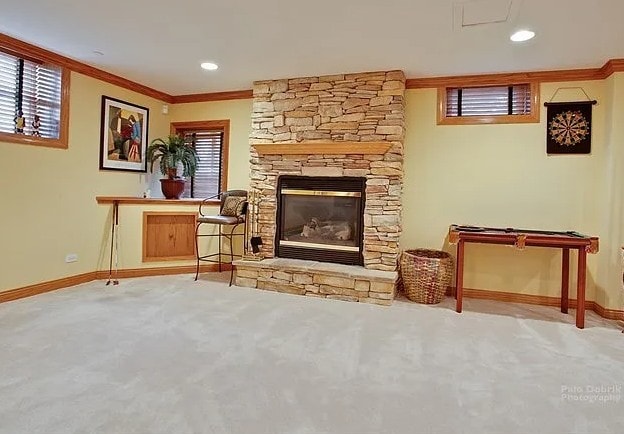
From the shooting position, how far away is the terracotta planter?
4.88 m

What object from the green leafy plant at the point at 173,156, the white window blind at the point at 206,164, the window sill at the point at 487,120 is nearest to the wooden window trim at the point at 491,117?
the window sill at the point at 487,120

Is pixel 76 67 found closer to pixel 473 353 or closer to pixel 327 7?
pixel 327 7

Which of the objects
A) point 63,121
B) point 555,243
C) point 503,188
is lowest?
point 555,243

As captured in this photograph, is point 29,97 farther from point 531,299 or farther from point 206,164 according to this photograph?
point 531,299

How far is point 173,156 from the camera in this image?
476 centimetres

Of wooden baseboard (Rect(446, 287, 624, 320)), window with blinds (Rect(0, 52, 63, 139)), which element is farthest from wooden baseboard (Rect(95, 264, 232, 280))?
wooden baseboard (Rect(446, 287, 624, 320))

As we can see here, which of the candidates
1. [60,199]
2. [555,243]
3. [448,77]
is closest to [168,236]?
[60,199]

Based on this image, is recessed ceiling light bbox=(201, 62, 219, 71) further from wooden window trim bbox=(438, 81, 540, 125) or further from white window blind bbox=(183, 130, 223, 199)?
wooden window trim bbox=(438, 81, 540, 125)

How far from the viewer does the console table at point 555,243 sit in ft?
10.3

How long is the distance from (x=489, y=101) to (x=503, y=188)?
0.95 m

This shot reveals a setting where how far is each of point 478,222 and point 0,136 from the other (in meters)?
4.68

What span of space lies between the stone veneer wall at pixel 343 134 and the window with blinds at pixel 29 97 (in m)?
2.05

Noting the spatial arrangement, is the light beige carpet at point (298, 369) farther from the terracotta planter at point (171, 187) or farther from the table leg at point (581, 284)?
the terracotta planter at point (171, 187)

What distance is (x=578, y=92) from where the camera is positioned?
12.5 feet
